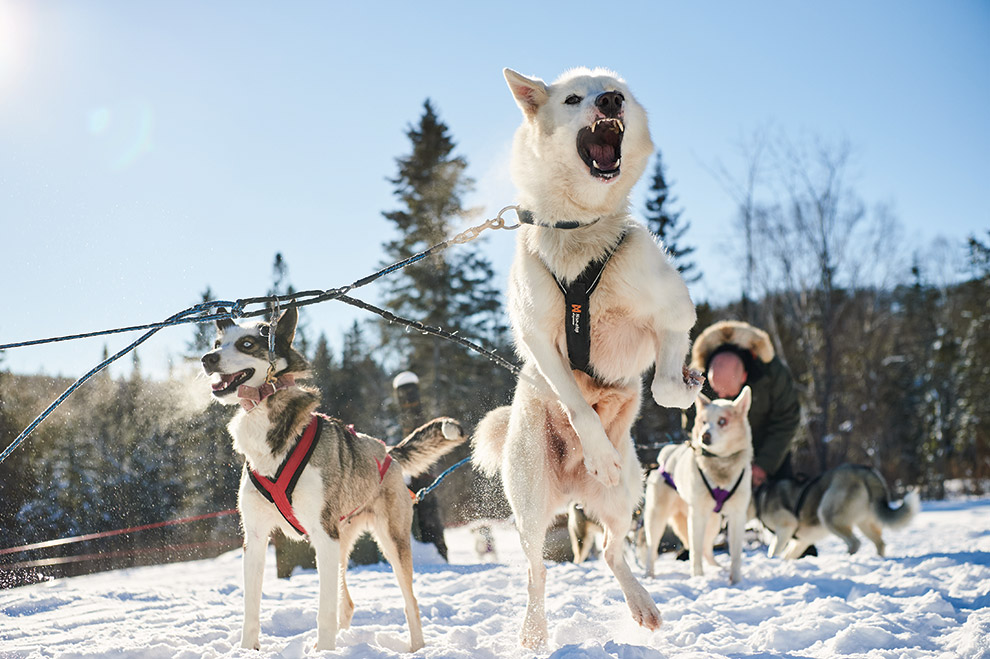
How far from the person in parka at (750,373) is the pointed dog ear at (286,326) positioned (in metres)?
4.40

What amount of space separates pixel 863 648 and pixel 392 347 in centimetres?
1865

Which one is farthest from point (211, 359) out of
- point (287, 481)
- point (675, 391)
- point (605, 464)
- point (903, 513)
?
point (903, 513)

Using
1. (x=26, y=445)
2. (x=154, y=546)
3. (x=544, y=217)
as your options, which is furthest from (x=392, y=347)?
(x=544, y=217)

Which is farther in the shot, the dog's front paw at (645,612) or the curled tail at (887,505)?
the curled tail at (887,505)

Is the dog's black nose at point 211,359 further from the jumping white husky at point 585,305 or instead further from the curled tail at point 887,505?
the curled tail at point 887,505

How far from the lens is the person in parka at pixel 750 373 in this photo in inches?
262

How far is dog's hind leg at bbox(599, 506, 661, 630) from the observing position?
2.77m

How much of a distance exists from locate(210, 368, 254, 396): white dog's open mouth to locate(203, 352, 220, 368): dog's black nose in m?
0.06

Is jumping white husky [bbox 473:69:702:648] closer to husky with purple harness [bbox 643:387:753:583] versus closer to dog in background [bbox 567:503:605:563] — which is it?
husky with purple harness [bbox 643:387:753:583]

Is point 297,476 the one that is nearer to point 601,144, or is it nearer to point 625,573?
point 625,573

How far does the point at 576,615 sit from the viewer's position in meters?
3.61

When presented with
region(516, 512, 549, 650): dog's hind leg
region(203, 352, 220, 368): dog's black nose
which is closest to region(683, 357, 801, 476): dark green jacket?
region(516, 512, 549, 650): dog's hind leg

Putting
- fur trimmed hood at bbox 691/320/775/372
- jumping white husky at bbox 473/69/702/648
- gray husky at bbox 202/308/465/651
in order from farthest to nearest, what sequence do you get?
fur trimmed hood at bbox 691/320/775/372 → gray husky at bbox 202/308/465/651 → jumping white husky at bbox 473/69/702/648

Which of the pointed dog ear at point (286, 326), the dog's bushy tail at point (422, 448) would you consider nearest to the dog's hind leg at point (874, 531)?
the dog's bushy tail at point (422, 448)
